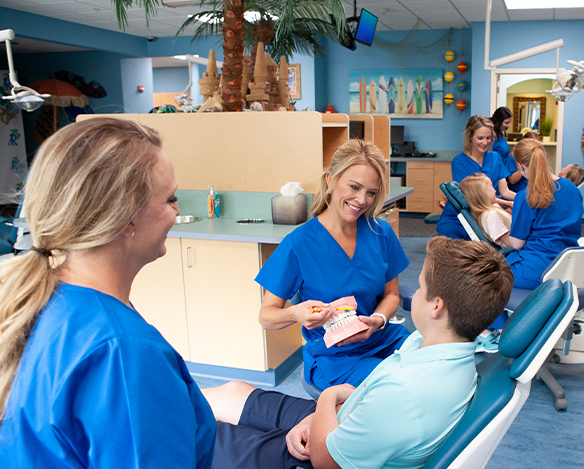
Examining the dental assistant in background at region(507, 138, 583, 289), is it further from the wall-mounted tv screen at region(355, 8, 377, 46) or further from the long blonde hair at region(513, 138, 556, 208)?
the wall-mounted tv screen at region(355, 8, 377, 46)

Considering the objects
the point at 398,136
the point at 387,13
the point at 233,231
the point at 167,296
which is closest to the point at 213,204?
the point at 233,231

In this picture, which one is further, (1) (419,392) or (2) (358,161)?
(2) (358,161)

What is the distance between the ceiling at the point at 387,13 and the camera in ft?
20.6

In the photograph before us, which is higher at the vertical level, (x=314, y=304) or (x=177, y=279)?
(x=314, y=304)

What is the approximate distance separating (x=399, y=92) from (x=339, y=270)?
7080mm

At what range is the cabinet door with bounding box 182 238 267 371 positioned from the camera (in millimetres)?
2889

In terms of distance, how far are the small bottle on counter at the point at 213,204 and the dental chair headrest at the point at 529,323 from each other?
2.42 metres

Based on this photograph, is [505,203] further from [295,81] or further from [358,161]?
[295,81]

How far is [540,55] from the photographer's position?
7137 millimetres

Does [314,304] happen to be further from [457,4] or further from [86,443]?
[457,4]

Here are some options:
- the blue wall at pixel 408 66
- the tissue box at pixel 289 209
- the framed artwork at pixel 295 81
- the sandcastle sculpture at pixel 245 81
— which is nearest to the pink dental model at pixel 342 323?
the tissue box at pixel 289 209

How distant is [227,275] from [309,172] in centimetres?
81

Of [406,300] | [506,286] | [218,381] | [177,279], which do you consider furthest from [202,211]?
[506,286]

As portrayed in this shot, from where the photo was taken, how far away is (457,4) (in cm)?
623
